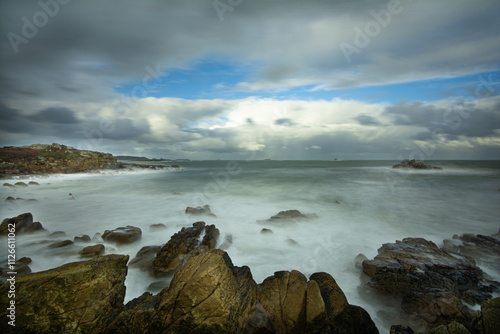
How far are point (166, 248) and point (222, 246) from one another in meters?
2.30

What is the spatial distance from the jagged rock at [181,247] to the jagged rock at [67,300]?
2210 millimetres

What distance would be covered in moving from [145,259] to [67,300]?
3332 mm

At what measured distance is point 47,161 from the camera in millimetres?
35188

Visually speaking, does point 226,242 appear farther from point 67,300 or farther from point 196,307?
point 67,300

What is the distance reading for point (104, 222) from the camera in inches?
422

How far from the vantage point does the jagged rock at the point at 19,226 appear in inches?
311

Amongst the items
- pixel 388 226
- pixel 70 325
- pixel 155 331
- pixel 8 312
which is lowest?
pixel 388 226

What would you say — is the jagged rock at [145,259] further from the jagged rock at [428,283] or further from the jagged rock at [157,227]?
the jagged rock at [428,283]

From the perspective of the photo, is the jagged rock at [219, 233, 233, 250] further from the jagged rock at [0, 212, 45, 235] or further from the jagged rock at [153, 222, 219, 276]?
the jagged rock at [0, 212, 45, 235]

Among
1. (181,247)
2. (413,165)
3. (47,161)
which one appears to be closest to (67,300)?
(181,247)

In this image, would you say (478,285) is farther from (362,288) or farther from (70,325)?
(70,325)

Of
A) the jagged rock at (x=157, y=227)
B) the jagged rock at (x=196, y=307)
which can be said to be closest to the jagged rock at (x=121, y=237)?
the jagged rock at (x=157, y=227)

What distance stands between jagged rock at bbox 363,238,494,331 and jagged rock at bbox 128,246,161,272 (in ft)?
20.9

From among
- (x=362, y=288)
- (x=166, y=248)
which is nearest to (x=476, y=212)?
(x=362, y=288)
